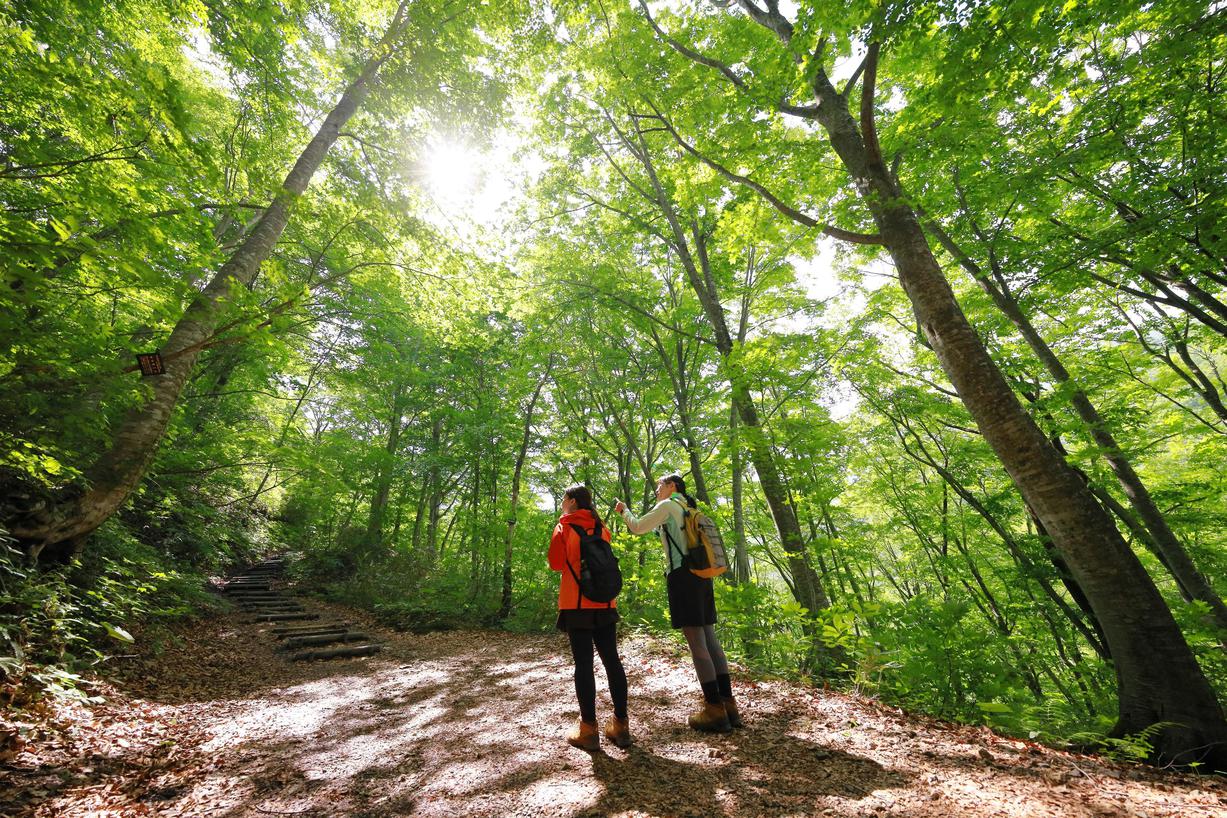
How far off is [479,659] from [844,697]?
5.67 metres

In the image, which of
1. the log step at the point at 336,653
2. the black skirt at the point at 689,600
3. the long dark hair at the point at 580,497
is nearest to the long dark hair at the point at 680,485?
the black skirt at the point at 689,600

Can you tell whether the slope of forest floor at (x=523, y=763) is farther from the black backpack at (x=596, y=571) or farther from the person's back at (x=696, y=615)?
the black backpack at (x=596, y=571)

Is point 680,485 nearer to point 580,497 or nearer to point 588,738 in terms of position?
point 580,497

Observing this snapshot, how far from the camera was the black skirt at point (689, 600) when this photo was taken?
361cm

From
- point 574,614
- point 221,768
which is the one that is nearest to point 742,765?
point 574,614

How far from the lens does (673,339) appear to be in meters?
11.5

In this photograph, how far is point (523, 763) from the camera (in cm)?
329

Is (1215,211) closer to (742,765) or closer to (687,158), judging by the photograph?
(687,158)

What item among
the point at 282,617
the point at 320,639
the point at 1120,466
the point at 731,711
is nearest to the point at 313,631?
the point at 320,639

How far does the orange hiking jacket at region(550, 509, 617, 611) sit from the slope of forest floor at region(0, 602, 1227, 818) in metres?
1.09

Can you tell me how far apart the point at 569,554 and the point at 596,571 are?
256mm

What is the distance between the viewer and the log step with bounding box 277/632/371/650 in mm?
7320

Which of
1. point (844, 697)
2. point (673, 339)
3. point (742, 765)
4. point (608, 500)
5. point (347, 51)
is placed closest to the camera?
point (742, 765)

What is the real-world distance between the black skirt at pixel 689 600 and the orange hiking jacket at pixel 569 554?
0.55 m
